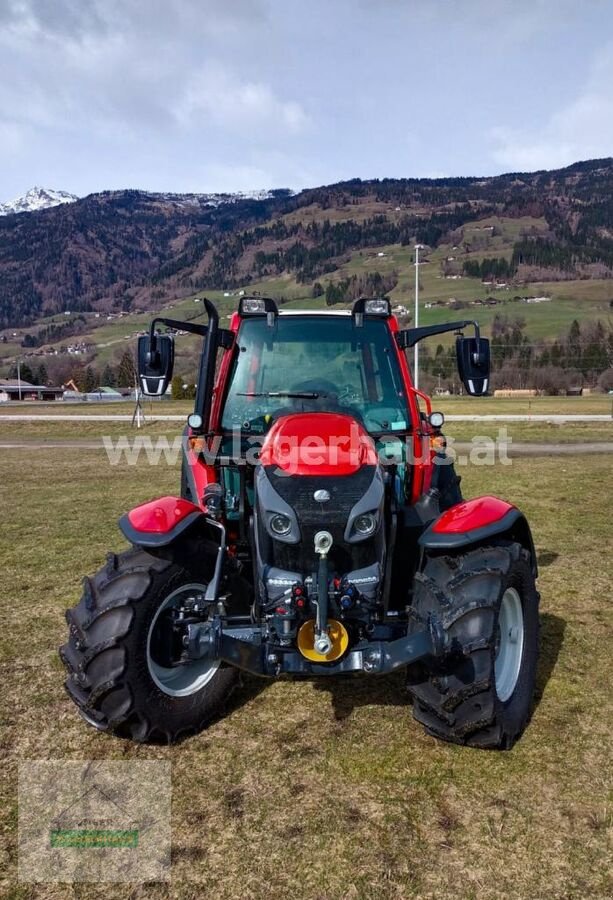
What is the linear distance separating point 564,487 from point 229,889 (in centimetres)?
1086

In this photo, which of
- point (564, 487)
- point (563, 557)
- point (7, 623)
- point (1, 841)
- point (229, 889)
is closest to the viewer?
point (229, 889)

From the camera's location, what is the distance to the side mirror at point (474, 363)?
4.39 meters

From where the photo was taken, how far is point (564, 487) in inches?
480

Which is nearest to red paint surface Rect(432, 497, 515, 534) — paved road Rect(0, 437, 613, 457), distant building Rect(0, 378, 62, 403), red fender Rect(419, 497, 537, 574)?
red fender Rect(419, 497, 537, 574)

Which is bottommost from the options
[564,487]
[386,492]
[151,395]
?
[564,487]

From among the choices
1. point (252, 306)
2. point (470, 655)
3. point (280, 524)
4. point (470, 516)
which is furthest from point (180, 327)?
point (470, 655)

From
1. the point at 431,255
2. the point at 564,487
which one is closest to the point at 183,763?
the point at 564,487

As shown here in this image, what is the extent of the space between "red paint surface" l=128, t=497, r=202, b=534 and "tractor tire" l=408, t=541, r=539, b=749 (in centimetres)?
133

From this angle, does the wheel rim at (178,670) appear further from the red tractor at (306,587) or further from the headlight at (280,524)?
the headlight at (280,524)

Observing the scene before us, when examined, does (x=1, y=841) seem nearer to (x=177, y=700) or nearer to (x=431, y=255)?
(x=177, y=700)

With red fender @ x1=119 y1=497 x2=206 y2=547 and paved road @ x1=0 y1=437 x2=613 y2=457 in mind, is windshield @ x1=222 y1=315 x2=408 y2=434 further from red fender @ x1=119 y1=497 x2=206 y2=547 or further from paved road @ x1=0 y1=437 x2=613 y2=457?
paved road @ x1=0 y1=437 x2=613 y2=457

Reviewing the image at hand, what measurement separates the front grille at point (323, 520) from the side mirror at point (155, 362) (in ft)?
3.76

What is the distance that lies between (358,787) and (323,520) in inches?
50.1

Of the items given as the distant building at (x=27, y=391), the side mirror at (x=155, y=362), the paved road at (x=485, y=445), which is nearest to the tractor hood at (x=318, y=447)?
the side mirror at (x=155, y=362)
